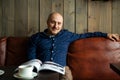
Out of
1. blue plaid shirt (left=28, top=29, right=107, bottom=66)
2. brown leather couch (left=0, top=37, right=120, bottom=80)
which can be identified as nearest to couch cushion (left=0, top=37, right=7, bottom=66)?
brown leather couch (left=0, top=37, right=120, bottom=80)

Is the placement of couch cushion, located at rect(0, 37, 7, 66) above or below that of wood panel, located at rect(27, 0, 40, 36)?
below

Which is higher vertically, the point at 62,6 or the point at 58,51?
the point at 62,6

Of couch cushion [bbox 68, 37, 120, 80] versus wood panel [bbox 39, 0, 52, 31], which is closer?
couch cushion [bbox 68, 37, 120, 80]

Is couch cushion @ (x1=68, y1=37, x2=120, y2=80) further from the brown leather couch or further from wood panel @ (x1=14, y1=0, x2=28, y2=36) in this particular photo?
wood panel @ (x1=14, y1=0, x2=28, y2=36)

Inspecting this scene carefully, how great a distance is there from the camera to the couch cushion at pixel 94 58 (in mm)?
2369

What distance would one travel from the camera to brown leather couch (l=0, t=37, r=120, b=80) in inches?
93.3

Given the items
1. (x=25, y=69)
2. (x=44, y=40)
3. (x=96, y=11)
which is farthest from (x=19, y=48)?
(x=25, y=69)

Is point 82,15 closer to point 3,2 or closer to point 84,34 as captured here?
point 84,34

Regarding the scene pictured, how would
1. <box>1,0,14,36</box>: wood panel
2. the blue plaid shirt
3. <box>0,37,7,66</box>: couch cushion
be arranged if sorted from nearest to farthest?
the blue plaid shirt, <box>0,37,7,66</box>: couch cushion, <box>1,0,14,36</box>: wood panel

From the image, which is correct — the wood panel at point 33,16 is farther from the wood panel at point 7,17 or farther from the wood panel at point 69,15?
the wood panel at point 69,15

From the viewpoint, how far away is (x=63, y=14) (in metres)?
2.67

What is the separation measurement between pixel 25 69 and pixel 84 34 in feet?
4.12

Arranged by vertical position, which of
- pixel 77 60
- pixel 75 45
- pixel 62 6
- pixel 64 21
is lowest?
pixel 77 60

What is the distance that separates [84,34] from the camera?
98.2 inches
